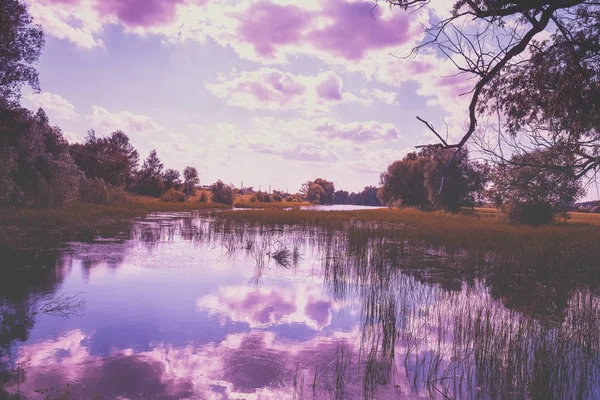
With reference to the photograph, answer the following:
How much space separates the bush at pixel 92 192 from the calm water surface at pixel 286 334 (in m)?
27.2

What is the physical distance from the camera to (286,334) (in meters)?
5.86

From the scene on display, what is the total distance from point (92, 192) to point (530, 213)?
128ft

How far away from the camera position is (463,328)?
6043mm

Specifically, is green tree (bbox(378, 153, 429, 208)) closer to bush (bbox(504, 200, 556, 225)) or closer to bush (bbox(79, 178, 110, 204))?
bush (bbox(504, 200, 556, 225))

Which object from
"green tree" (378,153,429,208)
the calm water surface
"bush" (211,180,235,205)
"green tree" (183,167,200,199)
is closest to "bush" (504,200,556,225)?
the calm water surface

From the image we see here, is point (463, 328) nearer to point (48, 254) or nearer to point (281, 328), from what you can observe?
point (281, 328)

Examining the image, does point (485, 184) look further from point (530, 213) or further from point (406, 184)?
point (530, 213)

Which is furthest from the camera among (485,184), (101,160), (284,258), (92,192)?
(101,160)

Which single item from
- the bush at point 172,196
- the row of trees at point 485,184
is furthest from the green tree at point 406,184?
the bush at point 172,196

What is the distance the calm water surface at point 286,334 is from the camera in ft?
13.6

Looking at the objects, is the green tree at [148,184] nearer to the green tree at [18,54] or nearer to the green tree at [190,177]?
the green tree at [190,177]

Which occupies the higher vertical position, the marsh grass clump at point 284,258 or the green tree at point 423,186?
the green tree at point 423,186

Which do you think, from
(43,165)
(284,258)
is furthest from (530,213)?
(43,165)

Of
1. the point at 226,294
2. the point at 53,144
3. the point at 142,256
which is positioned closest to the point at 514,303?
the point at 226,294
